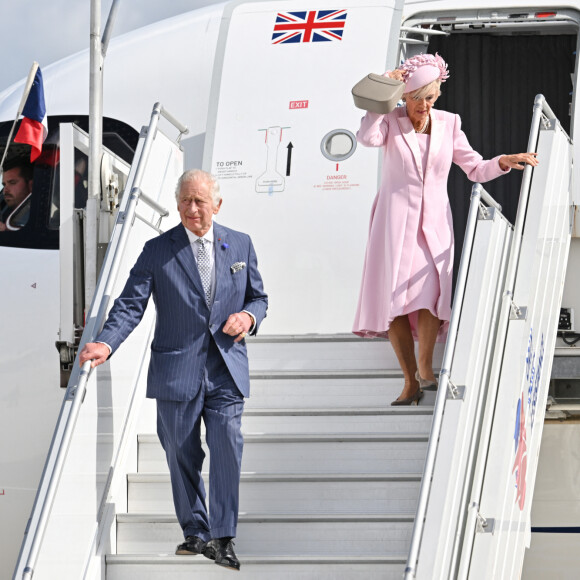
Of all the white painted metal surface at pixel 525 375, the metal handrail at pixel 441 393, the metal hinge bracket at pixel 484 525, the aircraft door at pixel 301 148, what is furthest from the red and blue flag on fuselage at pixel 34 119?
the metal hinge bracket at pixel 484 525

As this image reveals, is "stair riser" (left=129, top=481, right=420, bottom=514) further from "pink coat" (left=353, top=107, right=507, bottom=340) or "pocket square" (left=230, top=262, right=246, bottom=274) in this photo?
"pocket square" (left=230, top=262, right=246, bottom=274)

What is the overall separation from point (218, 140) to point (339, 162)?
0.74m

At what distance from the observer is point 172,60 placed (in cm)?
691

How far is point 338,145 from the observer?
6520 millimetres

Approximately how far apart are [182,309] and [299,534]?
101 cm

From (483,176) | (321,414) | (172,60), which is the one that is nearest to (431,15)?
(172,60)

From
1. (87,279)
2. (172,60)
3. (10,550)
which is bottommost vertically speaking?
(10,550)

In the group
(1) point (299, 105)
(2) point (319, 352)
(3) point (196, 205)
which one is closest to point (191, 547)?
(3) point (196, 205)

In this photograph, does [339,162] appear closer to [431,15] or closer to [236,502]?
[431,15]

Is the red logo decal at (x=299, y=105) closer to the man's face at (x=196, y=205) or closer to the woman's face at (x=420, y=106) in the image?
the woman's face at (x=420, y=106)

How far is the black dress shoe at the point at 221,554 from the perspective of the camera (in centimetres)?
411

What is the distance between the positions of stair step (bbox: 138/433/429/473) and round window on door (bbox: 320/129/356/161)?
2149 millimetres

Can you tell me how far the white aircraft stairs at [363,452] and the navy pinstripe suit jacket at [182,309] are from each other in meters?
0.18

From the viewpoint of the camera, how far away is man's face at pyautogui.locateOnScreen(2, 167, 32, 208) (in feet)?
21.0
